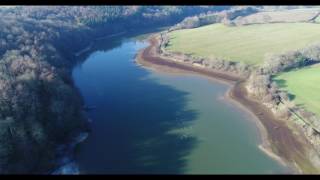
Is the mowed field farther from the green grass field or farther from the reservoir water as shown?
the reservoir water

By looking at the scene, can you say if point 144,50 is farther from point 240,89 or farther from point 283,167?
point 283,167

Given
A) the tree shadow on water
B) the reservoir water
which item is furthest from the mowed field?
the tree shadow on water

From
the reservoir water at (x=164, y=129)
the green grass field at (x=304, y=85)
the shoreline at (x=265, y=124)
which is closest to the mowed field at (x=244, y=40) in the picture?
the shoreline at (x=265, y=124)

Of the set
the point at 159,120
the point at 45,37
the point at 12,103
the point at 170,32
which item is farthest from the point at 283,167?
the point at 170,32

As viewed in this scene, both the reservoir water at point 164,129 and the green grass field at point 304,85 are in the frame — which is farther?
the green grass field at point 304,85

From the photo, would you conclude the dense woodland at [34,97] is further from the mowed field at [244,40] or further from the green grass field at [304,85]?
the green grass field at [304,85]

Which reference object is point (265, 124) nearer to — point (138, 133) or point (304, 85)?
point (304, 85)
